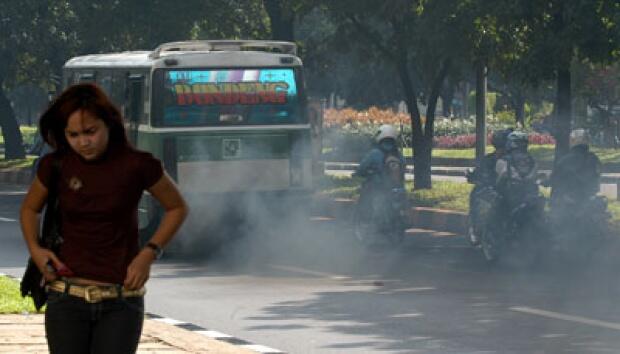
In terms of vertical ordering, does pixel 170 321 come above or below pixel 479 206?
below

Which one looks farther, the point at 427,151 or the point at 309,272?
the point at 427,151

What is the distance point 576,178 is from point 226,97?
4.27 meters

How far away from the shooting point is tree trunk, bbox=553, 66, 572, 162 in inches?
961

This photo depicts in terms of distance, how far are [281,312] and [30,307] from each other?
2188 millimetres

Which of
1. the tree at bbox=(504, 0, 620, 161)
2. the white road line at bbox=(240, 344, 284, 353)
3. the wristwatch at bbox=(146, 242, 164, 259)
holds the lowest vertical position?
the white road line at bbox=(240, 344, 284, 353)

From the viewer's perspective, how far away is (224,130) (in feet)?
66.9

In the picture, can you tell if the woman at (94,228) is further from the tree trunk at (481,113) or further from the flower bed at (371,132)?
the flower bed at (371,132)

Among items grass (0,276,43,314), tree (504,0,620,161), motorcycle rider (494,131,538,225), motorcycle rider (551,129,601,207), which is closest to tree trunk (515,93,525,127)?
tree (504,0,620,161)

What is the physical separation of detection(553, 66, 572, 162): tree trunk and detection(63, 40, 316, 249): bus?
4.85m

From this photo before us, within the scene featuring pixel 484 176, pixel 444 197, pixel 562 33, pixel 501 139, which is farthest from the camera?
pixel 444 197

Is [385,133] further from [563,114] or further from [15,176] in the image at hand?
[15,176]

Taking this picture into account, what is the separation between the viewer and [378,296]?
51.2 feet

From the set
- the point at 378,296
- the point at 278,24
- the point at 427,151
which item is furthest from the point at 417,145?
the point at 378,296

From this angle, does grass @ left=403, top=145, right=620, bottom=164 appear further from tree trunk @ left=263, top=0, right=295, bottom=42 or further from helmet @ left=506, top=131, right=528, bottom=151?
helmet @ left=506, top=131, right=528, bottom=151
